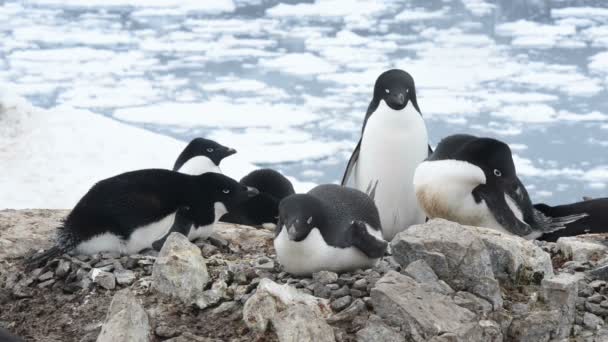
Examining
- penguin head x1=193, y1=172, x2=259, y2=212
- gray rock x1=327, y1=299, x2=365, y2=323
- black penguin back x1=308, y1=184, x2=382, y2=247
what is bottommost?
gray rock x1=327, y1=299, x2=365, y2=323

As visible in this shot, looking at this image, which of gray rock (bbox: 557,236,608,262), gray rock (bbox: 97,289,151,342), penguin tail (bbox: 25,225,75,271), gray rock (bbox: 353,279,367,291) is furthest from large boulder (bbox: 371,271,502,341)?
penguin tail (bbox: 25,225,75,271)

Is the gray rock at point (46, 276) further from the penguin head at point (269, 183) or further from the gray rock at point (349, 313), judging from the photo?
the penguin head at point (269, 183)

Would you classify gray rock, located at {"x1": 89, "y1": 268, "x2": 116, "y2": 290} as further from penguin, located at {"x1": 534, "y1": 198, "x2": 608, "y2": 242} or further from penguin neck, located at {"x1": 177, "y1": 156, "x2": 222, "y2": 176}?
penguin, located at {"x1": 534, "y1": 198, "x2": 608, "y2": 242}

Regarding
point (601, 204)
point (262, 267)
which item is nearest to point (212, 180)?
point (262, 267)

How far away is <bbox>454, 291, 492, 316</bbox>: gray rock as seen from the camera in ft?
11.5

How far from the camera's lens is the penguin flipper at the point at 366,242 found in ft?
12.4

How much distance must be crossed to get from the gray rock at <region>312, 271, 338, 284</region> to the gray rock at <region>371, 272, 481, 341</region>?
24 cm

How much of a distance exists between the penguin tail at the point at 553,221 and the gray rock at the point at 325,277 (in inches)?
81.7

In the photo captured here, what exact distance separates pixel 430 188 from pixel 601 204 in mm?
1375

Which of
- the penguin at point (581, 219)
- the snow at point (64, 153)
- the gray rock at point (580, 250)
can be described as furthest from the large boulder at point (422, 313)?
the snow at point (64, 153)

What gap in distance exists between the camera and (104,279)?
4.07 meters

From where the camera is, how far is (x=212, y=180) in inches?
198

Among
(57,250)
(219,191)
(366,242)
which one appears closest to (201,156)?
(219,191)

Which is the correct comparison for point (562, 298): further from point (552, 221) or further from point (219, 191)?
point (219, 191)
